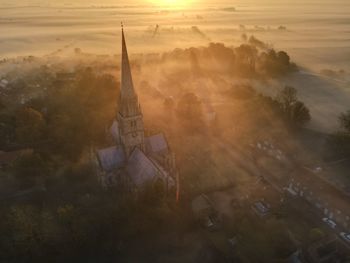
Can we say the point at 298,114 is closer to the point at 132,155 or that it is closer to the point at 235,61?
the point at 132,155

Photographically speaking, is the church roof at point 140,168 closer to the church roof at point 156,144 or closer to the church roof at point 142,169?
the church roof at point 142,169

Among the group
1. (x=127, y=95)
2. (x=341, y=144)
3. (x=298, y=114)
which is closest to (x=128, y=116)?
(x=127, y=95)

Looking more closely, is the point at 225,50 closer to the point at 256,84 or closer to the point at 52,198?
the point at 256,84

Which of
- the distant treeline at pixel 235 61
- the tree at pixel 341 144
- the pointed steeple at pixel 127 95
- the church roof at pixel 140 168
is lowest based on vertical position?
the tree at pixel 341 144

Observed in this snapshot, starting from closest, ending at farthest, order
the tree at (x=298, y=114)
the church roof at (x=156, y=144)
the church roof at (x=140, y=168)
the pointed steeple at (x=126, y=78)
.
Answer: the pointed steeple at (x=126, y=78) → the church roof at (x=140, y=168) → the church roof at (x=156, y=144) → the tree at (x=298, y=114)

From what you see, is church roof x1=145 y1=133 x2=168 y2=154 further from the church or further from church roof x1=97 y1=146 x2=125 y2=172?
church roof x1=97 y1=146 x2=125 y2=172

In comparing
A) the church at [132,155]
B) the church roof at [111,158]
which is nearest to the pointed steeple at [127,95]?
the church at [132,155]

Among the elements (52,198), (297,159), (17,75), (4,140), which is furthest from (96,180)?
(17,75)

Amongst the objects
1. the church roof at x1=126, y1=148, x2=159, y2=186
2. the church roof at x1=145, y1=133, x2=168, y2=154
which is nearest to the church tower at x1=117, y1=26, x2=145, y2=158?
the church roof at x1=126, y1=148, x2=159, y2=186
